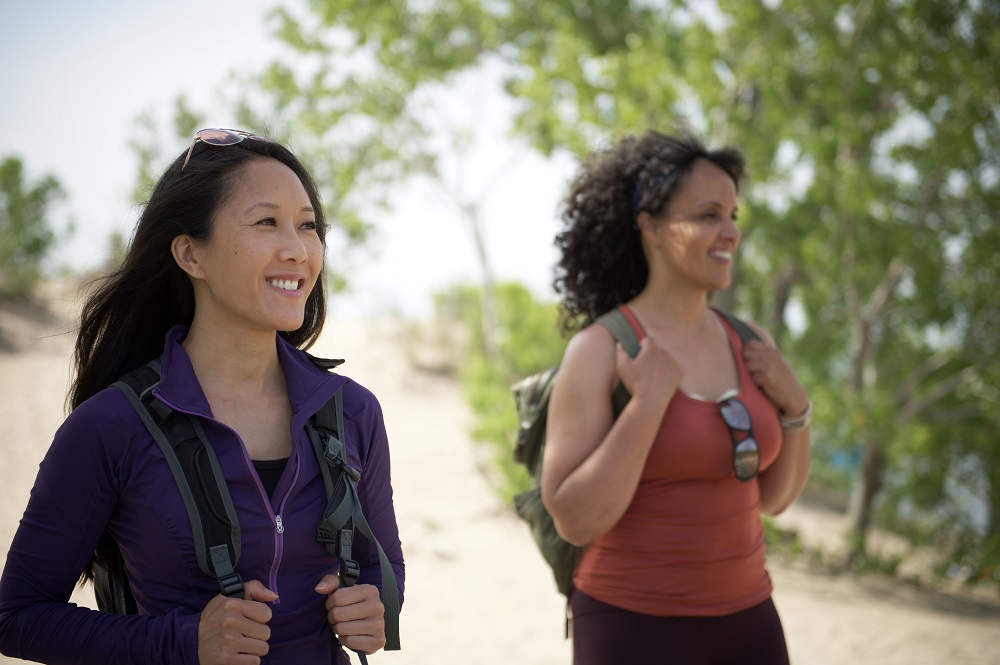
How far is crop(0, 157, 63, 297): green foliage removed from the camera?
19.0 metres

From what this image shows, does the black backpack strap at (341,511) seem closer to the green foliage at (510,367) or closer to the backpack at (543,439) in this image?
the backpack at (543,439)

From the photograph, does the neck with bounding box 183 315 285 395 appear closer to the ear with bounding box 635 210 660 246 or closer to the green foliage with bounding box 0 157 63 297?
the ear with bounding box 635 210 660 246

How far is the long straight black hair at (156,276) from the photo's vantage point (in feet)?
5.78

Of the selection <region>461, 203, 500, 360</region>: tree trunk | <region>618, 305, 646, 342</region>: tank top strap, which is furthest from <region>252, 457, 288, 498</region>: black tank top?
<region>461, 203, 500, 360</region>: tree trunk

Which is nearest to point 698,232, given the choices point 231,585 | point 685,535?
point 685,535

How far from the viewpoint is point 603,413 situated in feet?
7.84

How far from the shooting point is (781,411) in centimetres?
266

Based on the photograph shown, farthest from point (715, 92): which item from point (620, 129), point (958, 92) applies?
point (958, 92)

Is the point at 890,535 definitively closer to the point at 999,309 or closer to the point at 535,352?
the point at 999,309

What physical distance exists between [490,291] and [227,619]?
46.8 feet

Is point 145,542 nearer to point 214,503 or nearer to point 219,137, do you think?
point 214,503

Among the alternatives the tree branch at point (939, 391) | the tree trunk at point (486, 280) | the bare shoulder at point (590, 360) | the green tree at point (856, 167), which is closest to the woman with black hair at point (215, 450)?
the bare shoulder at point (590, 360)

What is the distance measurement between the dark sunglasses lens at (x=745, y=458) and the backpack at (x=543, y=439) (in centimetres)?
33

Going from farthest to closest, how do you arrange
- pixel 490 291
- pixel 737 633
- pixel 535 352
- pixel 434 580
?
1. pixel 490 291
2. pixel 535 352
3. pixel 434 580
4. pixel 737 633
